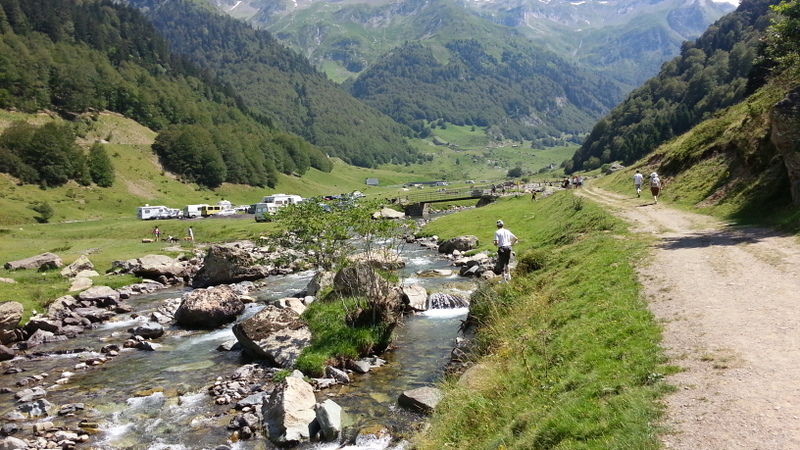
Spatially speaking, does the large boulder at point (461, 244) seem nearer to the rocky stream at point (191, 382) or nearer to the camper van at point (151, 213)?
the rocky stream at point (191, 382)

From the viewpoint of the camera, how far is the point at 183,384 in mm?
23750

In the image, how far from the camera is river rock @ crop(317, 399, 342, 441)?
693 inches

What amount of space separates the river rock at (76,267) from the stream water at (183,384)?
61.9ft

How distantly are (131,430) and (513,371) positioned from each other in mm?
14935

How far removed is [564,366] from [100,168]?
504 feet

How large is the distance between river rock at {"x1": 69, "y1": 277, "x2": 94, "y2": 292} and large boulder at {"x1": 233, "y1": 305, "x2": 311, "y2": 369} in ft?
85.8

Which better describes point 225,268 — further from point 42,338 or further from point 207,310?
point 42,338

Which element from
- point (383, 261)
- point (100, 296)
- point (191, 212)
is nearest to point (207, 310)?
point (383, 261)

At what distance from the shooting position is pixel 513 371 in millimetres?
16172

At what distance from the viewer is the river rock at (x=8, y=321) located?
3120 cm

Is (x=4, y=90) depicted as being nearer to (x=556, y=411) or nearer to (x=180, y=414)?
(x=180, y=414)

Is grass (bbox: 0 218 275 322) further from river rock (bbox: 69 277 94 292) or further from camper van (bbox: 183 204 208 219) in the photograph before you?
camper van (bbox: 183 204 208 219)

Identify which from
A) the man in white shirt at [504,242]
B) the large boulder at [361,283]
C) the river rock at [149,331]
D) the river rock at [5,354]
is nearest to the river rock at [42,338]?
the river rock at [5,354]

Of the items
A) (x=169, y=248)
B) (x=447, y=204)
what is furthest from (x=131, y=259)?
(x=447, y=204)
